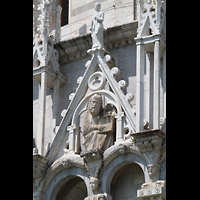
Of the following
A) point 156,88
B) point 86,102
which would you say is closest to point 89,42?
point 86,102

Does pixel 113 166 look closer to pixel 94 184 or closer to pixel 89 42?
pixel 94 184

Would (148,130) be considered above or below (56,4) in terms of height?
below

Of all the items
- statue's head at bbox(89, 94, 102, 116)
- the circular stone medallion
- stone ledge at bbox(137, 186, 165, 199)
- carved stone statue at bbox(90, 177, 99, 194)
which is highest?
the circular stone medallion

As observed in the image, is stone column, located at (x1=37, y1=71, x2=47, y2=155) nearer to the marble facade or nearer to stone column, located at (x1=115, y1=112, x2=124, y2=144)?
the marble facade

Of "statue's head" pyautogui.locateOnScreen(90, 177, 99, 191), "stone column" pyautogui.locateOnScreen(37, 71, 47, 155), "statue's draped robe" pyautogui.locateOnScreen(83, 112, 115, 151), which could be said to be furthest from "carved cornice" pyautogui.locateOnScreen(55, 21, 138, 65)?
"statue's head" pyautogui.locateOnScreen(90, 177, 99, 191)

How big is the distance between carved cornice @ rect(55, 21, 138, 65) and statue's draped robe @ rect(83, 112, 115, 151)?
69.2 inches

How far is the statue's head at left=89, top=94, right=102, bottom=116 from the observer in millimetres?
13312

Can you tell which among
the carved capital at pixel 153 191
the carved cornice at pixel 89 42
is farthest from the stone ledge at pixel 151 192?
the carved cornice at pixel 89 42
